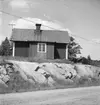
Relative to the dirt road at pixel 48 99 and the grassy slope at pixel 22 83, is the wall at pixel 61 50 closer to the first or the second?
the grassy slope at pixel 22 83

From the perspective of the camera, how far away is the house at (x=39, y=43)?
16.6 metres

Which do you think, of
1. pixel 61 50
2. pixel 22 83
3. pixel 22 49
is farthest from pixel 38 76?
pixel 61 50

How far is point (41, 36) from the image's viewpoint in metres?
17.3

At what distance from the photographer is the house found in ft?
54.5

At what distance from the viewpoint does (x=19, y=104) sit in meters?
4.68

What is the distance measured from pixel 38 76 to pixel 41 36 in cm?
776

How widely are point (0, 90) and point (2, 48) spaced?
2006cm

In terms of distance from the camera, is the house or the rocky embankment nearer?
the rocky embankment

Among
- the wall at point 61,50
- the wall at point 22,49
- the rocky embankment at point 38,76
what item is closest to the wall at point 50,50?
the wall at point 61,50

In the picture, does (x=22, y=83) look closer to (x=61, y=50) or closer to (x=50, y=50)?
(x=50, y=50)

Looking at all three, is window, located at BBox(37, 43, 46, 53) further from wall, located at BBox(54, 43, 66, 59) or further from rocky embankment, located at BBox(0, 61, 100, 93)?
rocky embankment, located at BBox(0, 61, 100, 93)

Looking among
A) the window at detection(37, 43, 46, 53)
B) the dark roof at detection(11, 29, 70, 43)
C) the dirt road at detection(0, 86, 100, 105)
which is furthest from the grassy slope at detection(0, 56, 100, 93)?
the dark roof at detection(11, 29, 70, 43)

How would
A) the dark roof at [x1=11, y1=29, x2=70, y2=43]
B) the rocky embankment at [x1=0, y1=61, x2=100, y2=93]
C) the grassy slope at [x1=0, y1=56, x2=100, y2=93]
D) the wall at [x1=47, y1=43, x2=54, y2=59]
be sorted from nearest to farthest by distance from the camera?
the grassy slope at [x1=0, y1=56, x2=100, y2=93]
the rocky embankment at [x1=0, y1=61, x2=100, y2=93]
the wall at [x1=47, y1=43, x2=54, y2=59]
the dark roof at [x1=11, y1=29, x2=70, y2=43]

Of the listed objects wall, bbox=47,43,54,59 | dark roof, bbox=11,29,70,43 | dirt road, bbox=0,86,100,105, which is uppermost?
dark roof, bbox=11,29,70,43
